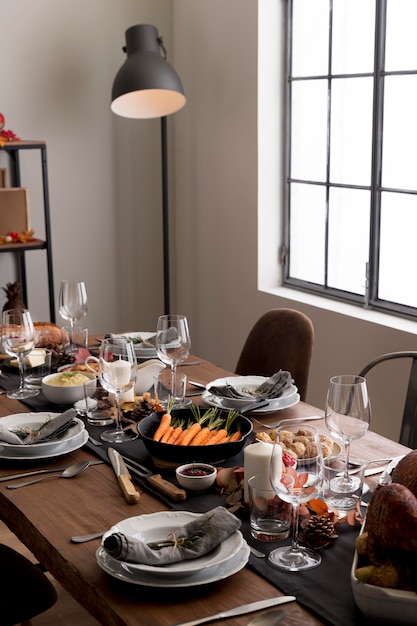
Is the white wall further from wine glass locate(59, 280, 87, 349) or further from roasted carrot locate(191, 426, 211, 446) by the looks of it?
roasted carrot locate(191, 426, 211, 446)

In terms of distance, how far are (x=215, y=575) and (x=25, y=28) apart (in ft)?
11.3

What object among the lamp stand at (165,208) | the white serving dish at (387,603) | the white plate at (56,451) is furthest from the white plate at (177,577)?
the lamp stand at (165,208)

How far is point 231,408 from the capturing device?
7.12 feet

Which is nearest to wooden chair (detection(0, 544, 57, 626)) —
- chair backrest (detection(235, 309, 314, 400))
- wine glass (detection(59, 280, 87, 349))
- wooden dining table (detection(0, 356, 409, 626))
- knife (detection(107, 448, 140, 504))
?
wooden dining table (detection(0, 356, 409, 626))

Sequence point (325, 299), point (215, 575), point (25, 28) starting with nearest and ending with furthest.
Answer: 1. point (215, 575)
2. point (325, 299)
3. point (25, 28)

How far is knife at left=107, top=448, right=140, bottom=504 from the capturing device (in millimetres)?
1644

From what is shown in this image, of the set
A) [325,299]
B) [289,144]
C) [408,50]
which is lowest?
[325,299]

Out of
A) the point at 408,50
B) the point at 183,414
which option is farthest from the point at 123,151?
the point at 183,414

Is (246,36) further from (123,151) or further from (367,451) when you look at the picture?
(367,451)

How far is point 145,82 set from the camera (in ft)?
12.1

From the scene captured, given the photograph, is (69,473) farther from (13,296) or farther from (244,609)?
(13,296)

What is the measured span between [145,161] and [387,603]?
3.63m

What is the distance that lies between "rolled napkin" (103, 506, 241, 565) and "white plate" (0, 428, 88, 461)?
0.52 m

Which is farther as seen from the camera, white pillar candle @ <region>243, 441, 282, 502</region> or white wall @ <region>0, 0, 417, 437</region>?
white wall @ <region>0, 0, 417, 437</region>
